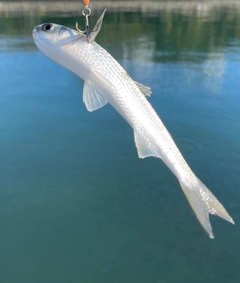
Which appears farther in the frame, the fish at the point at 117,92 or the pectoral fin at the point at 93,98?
the pectoral fin at the point at 93,98

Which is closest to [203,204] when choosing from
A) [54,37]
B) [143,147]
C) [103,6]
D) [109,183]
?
[143,147]

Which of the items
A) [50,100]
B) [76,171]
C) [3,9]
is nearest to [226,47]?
[50,100]

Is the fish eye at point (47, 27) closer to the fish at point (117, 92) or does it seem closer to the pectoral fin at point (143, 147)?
the fish at point (117, 92)

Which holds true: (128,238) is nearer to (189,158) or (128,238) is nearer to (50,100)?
(189,158)

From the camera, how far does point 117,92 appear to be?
2361mm

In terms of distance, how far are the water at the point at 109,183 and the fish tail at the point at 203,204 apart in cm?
359

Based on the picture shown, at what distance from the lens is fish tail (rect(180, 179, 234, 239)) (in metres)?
2.40

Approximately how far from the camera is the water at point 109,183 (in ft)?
19.0

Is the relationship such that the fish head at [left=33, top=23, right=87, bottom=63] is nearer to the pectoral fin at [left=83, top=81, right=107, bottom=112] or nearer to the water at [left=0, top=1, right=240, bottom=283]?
the pectoral fin at [left=83, top=81, right=107, bottom=112]

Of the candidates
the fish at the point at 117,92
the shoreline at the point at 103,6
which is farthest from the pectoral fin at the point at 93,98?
the shoreline at the point at 103,6

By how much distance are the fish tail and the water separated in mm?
3587

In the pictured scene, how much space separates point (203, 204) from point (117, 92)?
987mm

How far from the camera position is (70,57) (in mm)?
2332

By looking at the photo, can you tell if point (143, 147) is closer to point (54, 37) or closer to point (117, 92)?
point (117, 92)
